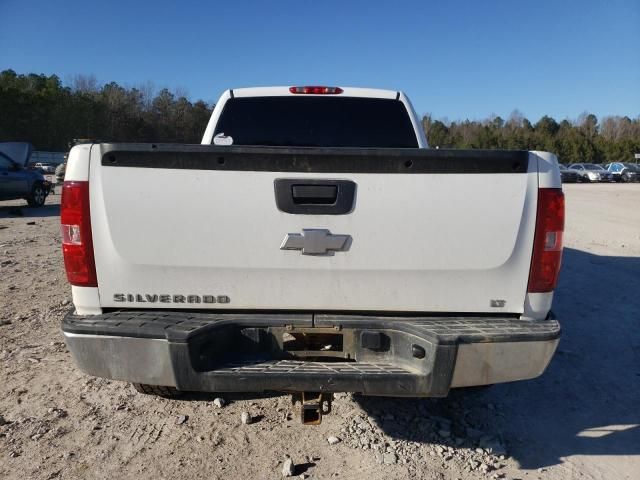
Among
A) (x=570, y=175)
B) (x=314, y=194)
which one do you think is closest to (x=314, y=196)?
(x=314, y=194)

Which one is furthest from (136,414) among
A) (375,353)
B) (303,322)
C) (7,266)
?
(7,266)

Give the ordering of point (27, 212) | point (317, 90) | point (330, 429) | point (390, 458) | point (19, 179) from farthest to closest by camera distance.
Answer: point (27, 212)
point (19, 179)
point (317, 90)
point (330, 429)
point (390, 458)

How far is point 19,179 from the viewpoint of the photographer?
1523 cm

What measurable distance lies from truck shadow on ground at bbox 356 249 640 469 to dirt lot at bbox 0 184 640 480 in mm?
11

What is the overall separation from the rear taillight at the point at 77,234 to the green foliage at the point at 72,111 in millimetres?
47982

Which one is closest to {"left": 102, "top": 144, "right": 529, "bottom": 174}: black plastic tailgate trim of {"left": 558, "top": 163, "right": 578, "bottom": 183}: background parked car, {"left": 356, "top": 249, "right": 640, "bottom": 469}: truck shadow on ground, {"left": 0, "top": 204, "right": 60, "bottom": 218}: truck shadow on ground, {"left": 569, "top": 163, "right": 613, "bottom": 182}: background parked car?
{"left": 356, "top": 249, "right": 640, "bottom": 469}: truck shadow on ground

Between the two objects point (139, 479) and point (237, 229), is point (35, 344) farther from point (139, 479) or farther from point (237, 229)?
point (237, 229)

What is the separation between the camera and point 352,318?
2.63m

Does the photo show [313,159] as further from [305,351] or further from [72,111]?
[72,111]

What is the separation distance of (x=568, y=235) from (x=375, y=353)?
36.3 feet

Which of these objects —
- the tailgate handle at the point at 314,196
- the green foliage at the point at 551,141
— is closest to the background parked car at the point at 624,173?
the green foliage at the point at 551,141

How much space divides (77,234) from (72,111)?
6529 cm

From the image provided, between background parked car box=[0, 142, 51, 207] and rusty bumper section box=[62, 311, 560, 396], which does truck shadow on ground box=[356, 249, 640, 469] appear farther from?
background parked car box=[0, 142, 51, 207]

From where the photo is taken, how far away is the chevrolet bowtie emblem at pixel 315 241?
8.34 ft
